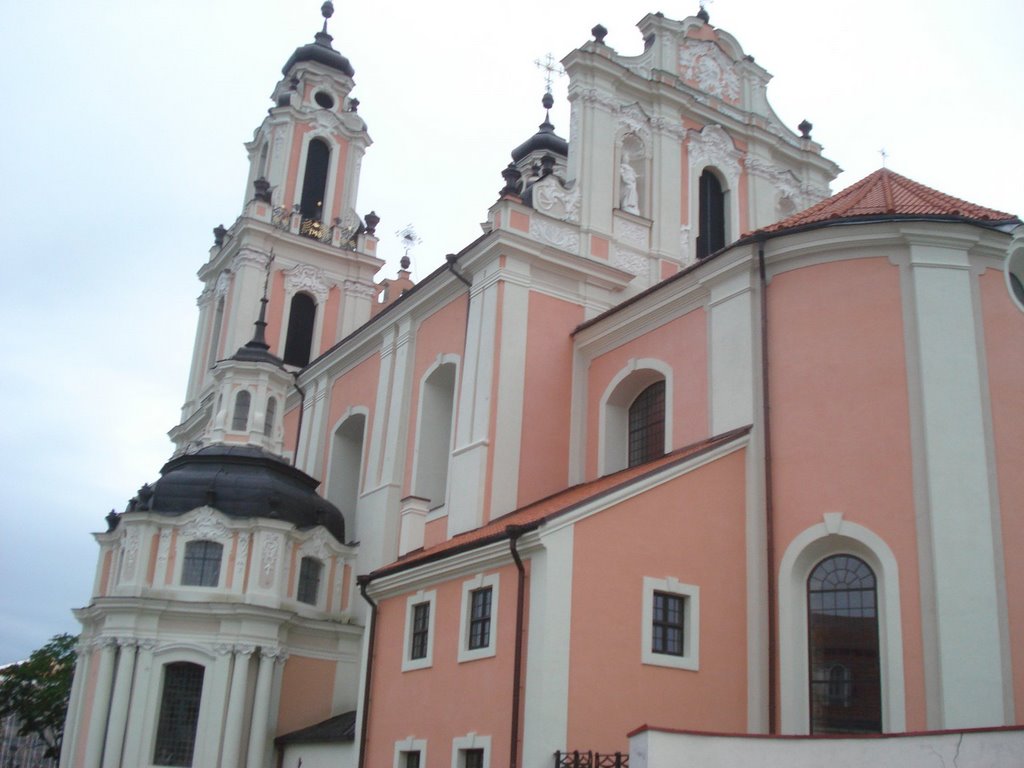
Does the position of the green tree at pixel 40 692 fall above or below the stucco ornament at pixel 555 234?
below

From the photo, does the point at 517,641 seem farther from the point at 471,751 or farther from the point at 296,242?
the point at 296,242

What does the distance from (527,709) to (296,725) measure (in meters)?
9.23

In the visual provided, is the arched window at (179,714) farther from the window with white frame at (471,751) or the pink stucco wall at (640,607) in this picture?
the pink stucco wall at (640,607)

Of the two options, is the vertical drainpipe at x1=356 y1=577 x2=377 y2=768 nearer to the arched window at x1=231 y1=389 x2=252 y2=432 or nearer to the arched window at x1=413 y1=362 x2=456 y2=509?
the arched window at x1=413 y1=362 x2=456 y2=509

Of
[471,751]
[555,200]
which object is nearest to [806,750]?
[471,751]

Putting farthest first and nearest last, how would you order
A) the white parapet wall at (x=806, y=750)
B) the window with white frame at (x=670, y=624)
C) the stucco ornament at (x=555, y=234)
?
1. the stucco ornament at (x=555, y=234)
2. the window with white frame at (x=670, y=624)
3. the white parapet wall at (x=806, y=750)

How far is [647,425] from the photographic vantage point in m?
19.9

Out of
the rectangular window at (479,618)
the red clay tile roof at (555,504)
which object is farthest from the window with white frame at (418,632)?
the rectangular window at (479,618)

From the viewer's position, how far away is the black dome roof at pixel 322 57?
39.3 m

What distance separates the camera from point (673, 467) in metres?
15.3

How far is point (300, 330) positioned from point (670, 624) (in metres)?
22.4

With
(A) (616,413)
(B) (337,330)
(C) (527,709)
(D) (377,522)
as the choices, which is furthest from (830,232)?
(B) (337,330)

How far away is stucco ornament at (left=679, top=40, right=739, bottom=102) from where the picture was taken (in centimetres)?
2552

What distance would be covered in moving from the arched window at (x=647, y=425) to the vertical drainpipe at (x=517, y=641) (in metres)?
4.94
